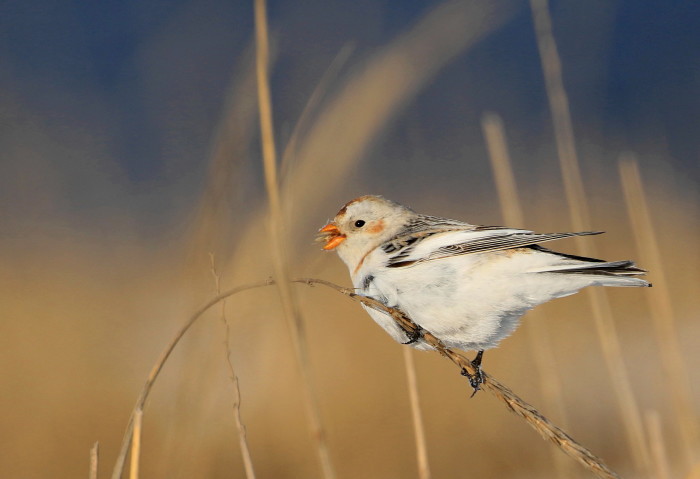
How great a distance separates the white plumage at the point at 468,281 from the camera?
1578 mm

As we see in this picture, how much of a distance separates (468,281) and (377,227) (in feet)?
1.47

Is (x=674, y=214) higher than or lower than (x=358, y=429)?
higher

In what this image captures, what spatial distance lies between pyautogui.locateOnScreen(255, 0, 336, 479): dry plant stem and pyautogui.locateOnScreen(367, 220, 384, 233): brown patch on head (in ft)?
2.74

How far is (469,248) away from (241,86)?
1.94ft

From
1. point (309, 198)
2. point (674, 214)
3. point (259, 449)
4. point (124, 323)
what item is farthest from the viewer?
Result: point (674, 214)

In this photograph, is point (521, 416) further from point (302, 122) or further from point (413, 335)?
point (302, 122)

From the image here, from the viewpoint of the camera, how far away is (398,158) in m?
10.9

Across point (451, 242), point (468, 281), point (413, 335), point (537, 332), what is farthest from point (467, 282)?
point (537, 332)

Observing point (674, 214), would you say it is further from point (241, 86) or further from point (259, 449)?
point (241, 86)

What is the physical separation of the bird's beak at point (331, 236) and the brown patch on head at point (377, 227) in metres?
0.07

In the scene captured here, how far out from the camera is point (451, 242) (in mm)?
1781

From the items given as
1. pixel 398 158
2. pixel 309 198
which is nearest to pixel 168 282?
pixel 309 198

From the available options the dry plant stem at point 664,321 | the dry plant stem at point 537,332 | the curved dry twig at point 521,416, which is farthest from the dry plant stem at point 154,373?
the dry plant stem at point 664,321

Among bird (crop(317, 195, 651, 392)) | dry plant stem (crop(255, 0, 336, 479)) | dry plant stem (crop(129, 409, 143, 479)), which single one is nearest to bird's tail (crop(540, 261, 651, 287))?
bird (crop(317, 195, 651, 392))
